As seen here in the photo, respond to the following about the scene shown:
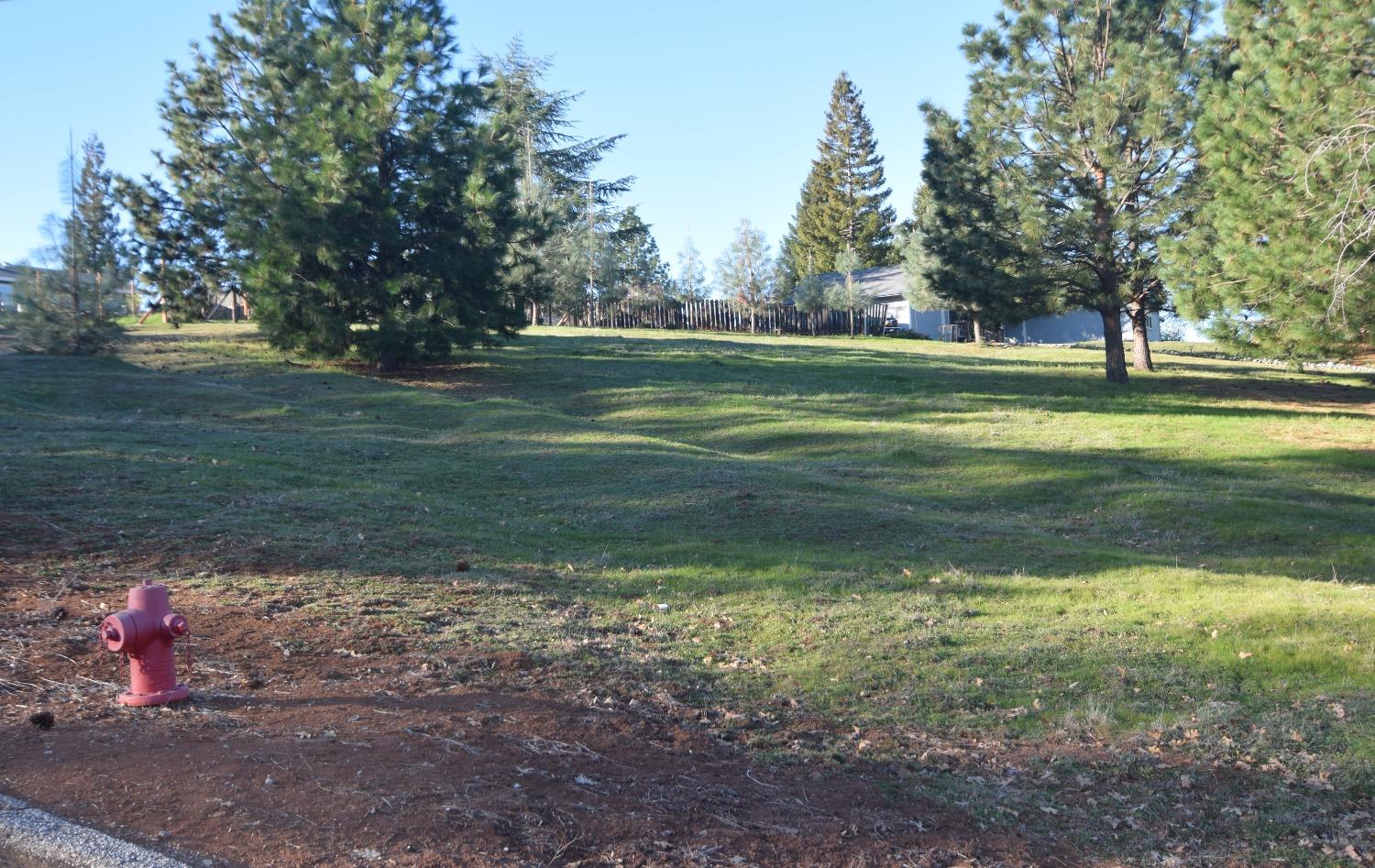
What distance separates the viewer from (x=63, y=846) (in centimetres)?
389

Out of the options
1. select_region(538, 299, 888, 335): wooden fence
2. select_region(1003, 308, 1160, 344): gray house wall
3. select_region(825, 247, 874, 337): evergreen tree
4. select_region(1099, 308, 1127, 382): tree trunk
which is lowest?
select_region(1099, 308, 1127, 382): tree trunk

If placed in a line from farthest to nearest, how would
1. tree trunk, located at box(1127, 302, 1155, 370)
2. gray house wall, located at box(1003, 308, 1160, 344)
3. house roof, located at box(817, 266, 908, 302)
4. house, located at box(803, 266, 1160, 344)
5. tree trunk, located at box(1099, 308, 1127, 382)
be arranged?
house roof, located at box(817, 266, 908, 302) → gray house wall, located at box(1003, 308, 1160, 344) → house, located at box(803, 266, 1160, 344) → tree trunk, located at box(1127, 302, 1155, 370) → tree trunk, located at box(1099, 308, 1127, 382)

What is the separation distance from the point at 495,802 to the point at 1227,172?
68.4 feet

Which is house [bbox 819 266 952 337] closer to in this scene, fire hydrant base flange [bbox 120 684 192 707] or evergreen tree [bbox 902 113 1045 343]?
evergreen tree [bbox 902 113 1045 343]

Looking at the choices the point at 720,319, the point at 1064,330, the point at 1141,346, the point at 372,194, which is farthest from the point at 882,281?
the point at 372,194

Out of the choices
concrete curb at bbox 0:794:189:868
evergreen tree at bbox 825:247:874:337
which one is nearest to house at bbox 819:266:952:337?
evergreen tree at bbox 825:247:874:337

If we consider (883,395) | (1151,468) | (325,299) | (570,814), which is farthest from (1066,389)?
(570,814)

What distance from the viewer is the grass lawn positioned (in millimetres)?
6141

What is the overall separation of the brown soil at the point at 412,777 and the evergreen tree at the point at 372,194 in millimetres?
17835

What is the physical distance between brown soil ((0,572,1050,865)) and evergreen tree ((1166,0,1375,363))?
45.4 ft

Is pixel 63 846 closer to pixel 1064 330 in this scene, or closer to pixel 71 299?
pixel 71 299

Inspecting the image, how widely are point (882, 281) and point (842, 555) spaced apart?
5329 centimetres

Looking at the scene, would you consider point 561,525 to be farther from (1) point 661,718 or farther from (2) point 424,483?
(1) point 661,718

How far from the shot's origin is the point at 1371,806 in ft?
17.9
